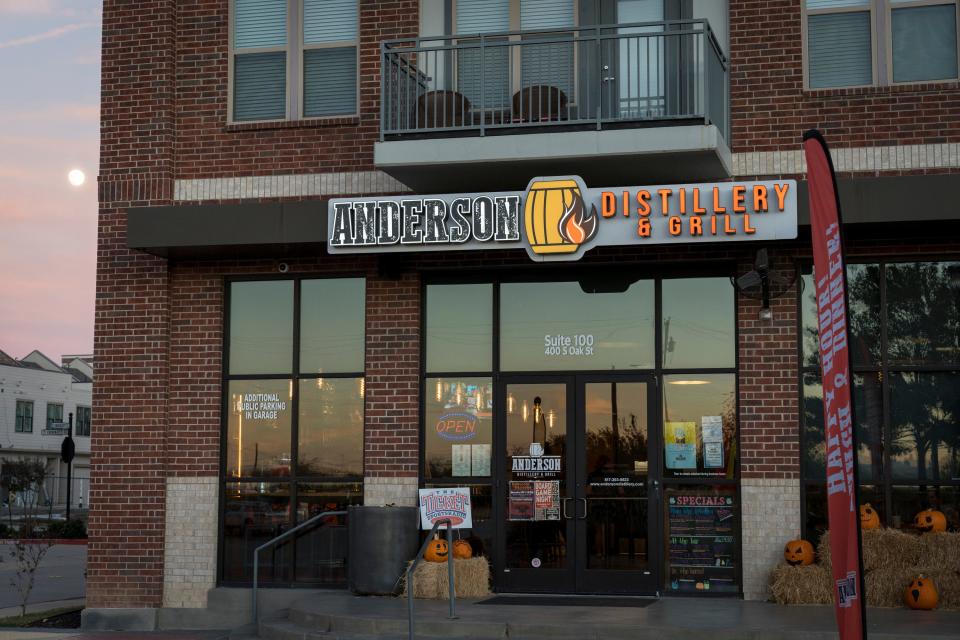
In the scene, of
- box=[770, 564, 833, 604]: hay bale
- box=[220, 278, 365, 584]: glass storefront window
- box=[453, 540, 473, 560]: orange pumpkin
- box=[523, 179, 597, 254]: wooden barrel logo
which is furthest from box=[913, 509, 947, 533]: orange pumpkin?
box=[220, 278, 365, 584]: glass storefront window

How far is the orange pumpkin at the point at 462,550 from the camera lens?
563 inches

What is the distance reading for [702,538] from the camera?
14141mm

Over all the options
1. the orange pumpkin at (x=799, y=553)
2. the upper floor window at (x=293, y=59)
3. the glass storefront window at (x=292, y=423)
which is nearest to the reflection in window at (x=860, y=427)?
the orange pumpkin at (x=799, y=553)

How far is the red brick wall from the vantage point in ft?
45.7

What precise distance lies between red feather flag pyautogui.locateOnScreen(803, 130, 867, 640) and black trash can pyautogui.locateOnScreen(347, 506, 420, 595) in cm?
785

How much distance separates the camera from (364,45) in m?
15.5

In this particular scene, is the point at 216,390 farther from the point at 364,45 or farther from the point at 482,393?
the point at 364,45

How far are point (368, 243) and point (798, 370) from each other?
5147 millimetres

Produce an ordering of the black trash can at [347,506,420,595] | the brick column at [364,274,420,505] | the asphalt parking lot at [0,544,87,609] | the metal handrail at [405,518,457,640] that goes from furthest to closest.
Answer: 1. the asphalt parking lot at [0,544,87,609]
2. the brick column at [364,274,420,505]
3. the black trash can at [347,506,420,595]
4. the metal handrail at [405,518,457,640]

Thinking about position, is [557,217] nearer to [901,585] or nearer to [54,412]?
[901,585]

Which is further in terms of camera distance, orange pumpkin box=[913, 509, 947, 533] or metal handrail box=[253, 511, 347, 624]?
metal handrail box=[253, 511, 347, 624]

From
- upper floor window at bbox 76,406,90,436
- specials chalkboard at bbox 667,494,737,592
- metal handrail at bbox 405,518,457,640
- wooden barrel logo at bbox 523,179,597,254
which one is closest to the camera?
metal handrail at bbox 405,518,457,640

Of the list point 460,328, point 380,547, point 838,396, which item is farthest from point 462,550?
point 838,396

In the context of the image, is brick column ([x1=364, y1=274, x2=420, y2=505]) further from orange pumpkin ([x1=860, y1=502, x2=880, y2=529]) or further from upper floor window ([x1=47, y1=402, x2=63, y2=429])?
upper floor window ([x1=47, y1=402, x2=63, y2=429])
